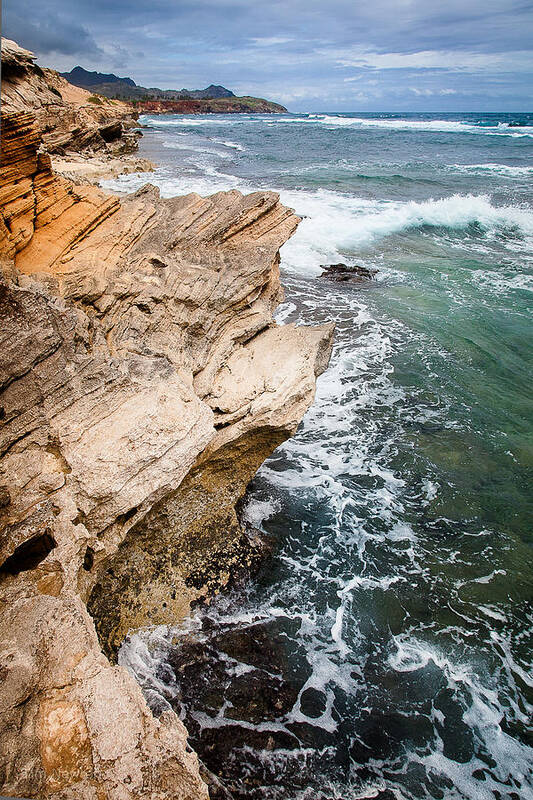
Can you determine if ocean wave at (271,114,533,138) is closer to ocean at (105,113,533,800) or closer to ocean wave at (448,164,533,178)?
ocean wave at (448,164,533,178)

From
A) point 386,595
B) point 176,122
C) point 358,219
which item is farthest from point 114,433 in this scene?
point 176,122

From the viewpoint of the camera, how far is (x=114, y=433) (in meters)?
4.68

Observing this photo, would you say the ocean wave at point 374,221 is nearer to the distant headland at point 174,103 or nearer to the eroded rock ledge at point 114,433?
the eroded rock ledge at point 114,433

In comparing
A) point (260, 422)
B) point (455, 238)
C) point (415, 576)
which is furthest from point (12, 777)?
point (455, 238)

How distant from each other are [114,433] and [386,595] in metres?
4.00

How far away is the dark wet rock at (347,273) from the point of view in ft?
52.5

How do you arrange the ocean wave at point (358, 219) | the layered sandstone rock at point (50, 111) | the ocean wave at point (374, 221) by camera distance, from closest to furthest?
1. the ocean wave at point (358, 219)
2. the ocean wave at point (374, 221)
3. the layered sandstone rock at point (50, 111)

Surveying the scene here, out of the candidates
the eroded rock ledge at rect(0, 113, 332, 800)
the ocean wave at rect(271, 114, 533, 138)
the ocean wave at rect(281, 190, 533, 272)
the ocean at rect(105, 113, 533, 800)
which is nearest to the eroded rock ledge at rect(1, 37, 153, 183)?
the ocean wave at rect(281, 190, 533, 272)

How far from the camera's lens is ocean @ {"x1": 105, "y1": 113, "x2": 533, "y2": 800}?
4.63 m

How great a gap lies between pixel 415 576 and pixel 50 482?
15.6 feet

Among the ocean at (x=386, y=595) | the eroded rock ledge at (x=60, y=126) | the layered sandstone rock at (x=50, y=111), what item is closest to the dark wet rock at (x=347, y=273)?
the ocean at (x=386, y=595)

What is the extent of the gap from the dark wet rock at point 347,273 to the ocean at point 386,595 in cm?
216

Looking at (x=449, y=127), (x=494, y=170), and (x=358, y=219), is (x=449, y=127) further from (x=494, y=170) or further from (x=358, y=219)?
(x=358, y=219)

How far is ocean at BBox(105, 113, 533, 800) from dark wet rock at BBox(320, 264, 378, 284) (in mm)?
2158
